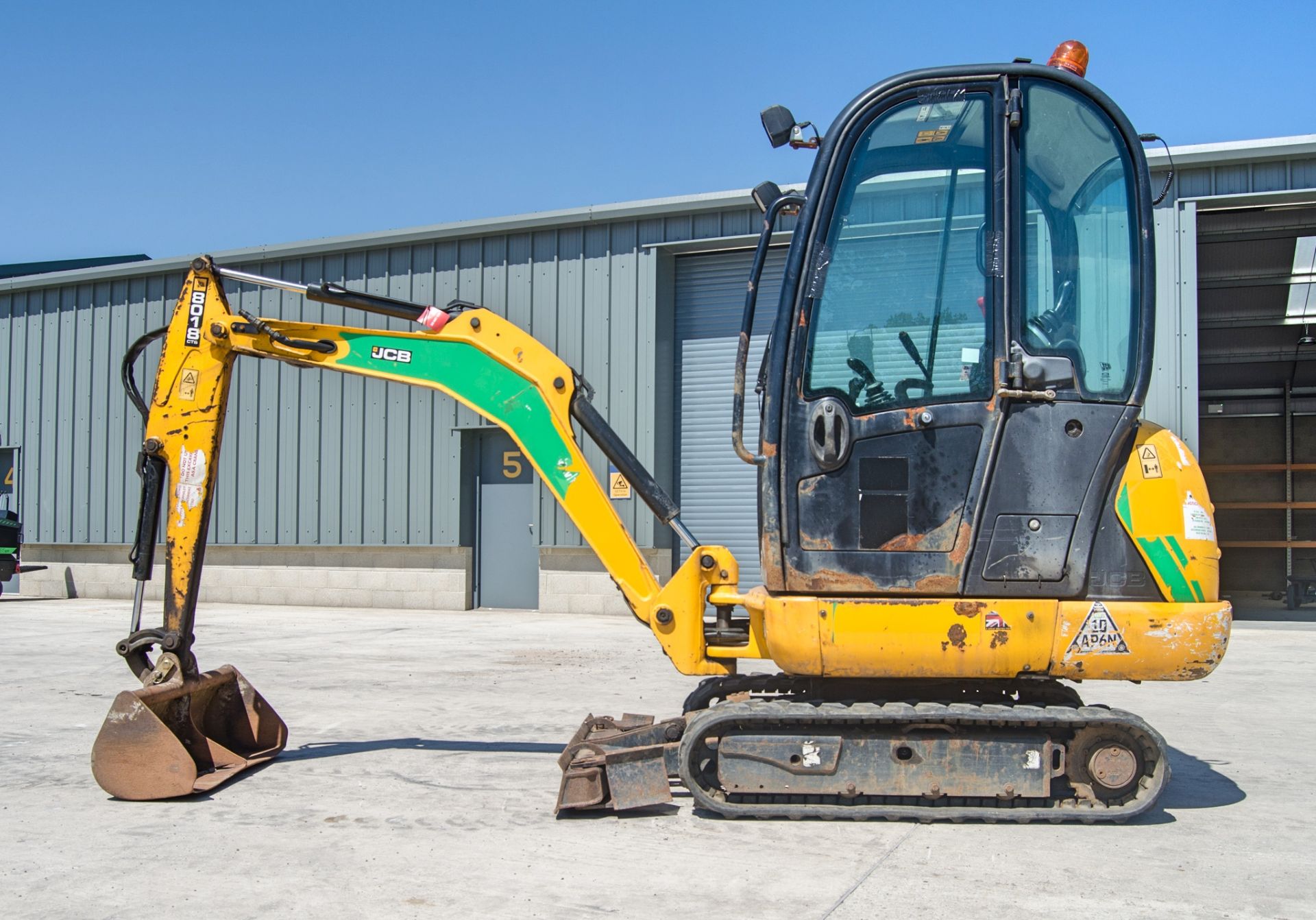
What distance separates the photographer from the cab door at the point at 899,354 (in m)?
5.25

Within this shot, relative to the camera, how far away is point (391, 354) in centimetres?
633

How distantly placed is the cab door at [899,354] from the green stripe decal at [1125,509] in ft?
2.16

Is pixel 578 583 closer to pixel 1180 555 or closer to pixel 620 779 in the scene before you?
pixel 620 779

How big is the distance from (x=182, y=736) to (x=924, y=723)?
3967mm

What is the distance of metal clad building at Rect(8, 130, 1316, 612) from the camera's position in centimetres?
1639

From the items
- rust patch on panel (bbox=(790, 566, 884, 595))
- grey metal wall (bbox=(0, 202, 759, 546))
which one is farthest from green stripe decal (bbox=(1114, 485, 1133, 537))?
grey metal wall (bbox=(0, 202, 759, 546))

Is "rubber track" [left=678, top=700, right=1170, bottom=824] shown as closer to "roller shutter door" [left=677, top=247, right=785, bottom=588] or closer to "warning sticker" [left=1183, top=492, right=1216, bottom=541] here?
"warning sticker" [left=1183, top=492, right=1216, bottom=541]

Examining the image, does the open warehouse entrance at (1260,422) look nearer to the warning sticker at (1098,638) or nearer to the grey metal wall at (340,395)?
the grey metal wall at (340,395)

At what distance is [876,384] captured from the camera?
17.4 feet

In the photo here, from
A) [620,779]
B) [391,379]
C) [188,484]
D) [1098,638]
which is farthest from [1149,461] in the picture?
[188,484]

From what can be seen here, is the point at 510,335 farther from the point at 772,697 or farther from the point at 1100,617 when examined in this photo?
the point at 1100,617

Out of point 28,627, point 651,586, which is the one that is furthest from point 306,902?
point 28,627

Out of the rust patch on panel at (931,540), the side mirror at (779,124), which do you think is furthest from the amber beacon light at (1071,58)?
the rust patch on panel at (931,540)

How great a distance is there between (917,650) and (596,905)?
188cm
